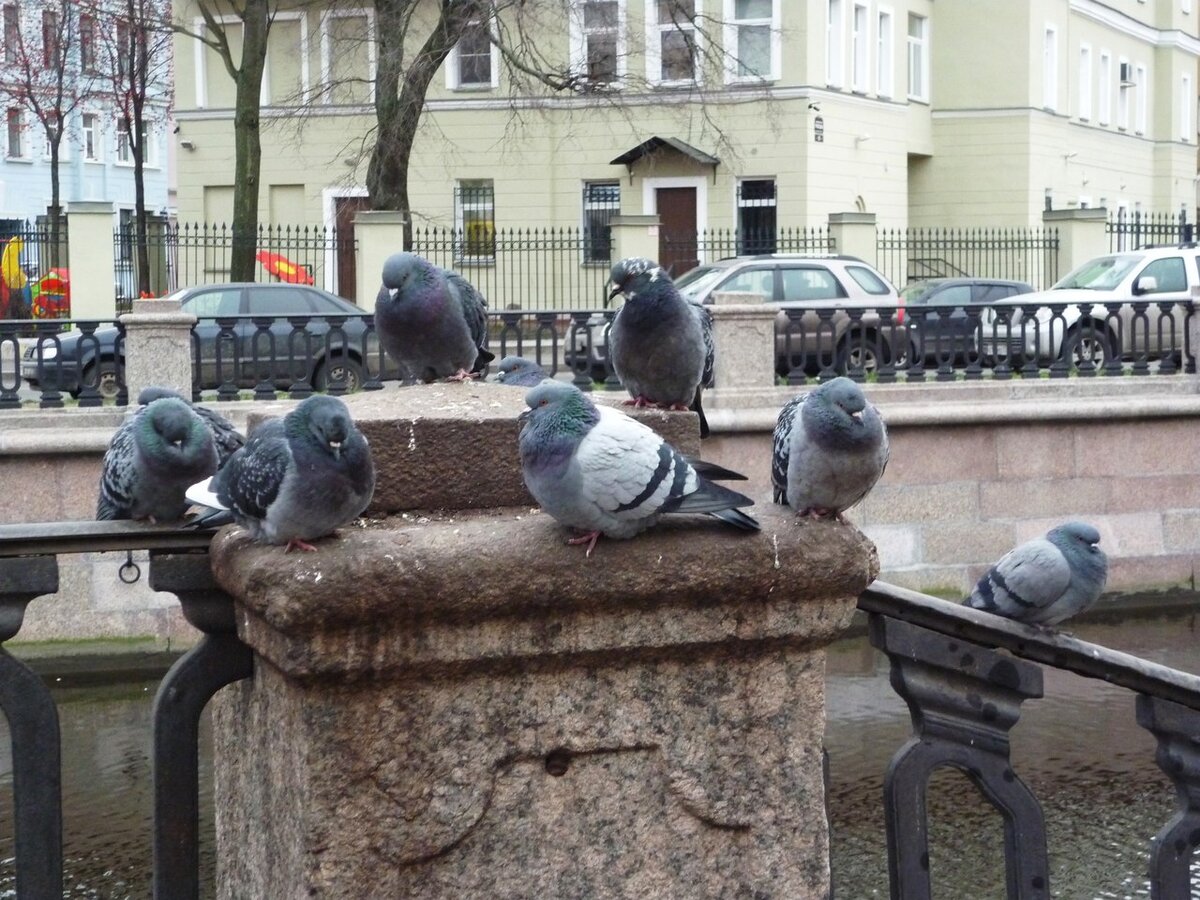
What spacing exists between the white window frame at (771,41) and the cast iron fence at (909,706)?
2932 centimetres

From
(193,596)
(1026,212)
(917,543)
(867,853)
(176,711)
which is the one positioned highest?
(1026,212)

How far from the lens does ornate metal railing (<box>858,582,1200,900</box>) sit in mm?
2566

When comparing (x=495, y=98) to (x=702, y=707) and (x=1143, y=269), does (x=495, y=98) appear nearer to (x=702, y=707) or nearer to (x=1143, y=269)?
(x=1143, y=269)

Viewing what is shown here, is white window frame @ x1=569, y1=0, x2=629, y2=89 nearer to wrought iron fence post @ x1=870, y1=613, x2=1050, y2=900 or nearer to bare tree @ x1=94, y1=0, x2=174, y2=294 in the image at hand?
bare tree @ x1=94, y1=0, x2=174, y2=294

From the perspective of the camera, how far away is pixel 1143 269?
66.6ft

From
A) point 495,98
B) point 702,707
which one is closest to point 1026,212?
point 495,98

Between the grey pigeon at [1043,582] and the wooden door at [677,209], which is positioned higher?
the wooden door at [677,209]

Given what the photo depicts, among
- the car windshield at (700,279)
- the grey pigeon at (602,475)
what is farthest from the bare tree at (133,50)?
the grey pigeon at (602,475)

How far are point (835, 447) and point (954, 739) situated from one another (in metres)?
0.91

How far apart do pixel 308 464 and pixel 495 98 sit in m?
31.2

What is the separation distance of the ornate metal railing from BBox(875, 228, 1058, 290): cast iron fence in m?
23.6

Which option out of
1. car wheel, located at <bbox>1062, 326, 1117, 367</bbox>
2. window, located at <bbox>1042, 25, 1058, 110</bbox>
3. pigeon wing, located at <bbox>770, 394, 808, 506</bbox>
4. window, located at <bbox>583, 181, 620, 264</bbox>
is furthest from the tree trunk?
pigeon wing, located at <bbox>770, 394, 808, 506</bbox>

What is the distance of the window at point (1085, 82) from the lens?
4034 centimetres

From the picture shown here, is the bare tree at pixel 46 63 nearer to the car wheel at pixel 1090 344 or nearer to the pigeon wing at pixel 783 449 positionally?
the car wheel at pixel 1090 344
